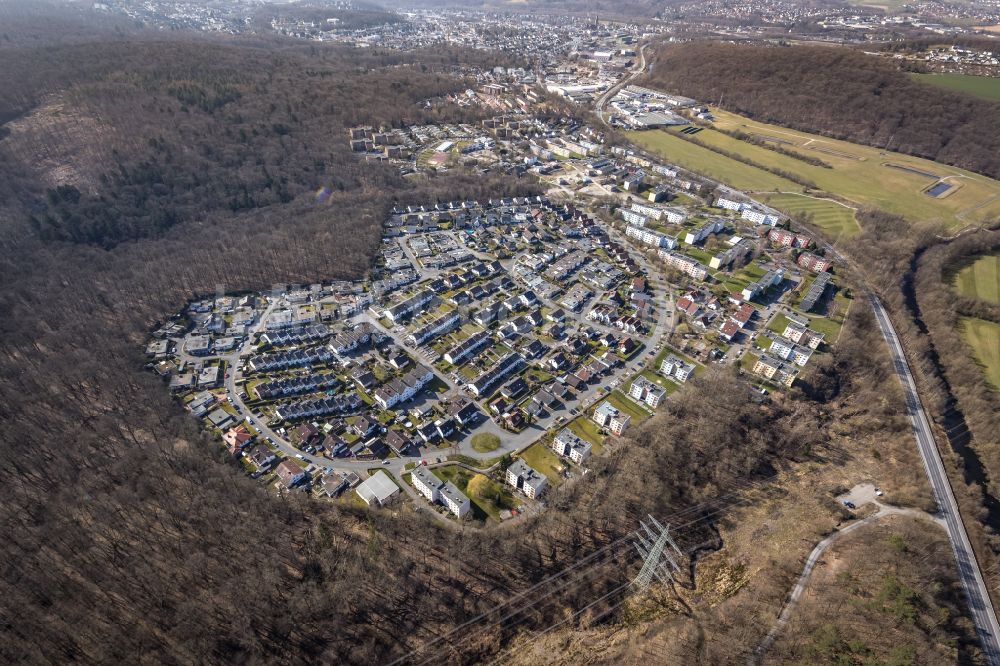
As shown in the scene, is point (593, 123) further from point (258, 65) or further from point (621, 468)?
point (621, 468)

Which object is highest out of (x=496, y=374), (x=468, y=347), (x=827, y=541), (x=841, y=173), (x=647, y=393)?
(x=841, y=173)

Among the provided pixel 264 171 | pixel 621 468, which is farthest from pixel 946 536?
pixel 264 171

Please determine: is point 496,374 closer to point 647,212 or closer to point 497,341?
point 497,341

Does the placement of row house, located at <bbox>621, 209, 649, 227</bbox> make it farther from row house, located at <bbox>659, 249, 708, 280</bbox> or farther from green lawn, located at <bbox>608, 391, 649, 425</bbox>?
green lawn, located at <bbox>608, 391, 649, 425</bbox>

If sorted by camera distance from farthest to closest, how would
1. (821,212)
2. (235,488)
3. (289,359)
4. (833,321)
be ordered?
1. (821,212)
2. (833,321)
3. (289,359)
4. (235,488)

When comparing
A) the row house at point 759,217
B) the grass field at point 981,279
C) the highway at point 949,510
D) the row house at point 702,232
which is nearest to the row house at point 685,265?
the row house at point 702,232

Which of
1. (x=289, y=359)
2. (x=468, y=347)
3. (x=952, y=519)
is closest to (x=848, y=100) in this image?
(x=952, y=519)
